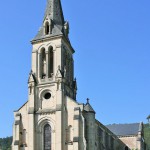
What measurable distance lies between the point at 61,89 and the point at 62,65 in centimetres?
373

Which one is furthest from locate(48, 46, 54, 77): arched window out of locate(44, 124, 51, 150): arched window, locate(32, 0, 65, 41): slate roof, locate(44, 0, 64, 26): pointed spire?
locate(44, 124, 51, 150): arched window

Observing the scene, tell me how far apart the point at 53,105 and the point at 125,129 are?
30.4m

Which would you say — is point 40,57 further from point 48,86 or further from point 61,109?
point 61,109

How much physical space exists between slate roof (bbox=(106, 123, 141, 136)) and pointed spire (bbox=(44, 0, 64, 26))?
29766 millimetres

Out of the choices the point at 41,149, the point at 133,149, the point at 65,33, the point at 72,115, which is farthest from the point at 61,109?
the point at 133,149

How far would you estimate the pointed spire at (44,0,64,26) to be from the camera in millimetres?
56844

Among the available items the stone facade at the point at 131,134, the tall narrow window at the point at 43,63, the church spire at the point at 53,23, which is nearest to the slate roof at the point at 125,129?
the stone facade at the point at 131,134

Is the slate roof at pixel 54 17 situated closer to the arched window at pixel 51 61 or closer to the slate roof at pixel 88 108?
the arched window at pixel 51 61

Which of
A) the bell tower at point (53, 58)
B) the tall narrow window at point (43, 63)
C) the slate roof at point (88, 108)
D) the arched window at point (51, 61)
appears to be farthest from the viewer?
the tall narrow window at point (43, 63)

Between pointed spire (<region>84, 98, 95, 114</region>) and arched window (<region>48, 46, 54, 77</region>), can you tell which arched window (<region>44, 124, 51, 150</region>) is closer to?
pointed spire (<region>84, 98, 95, 114</region>)

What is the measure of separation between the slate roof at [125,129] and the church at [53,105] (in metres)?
19.9

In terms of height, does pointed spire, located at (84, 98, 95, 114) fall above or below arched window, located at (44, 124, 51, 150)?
above

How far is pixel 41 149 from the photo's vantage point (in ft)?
165

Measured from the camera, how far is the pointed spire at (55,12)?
186 ft
